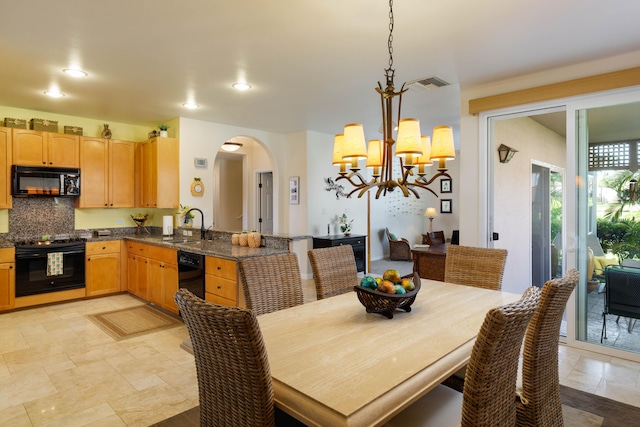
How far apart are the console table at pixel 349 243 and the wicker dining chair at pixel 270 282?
3799 millimetres

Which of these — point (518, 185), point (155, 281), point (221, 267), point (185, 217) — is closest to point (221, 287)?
point (221, 267)

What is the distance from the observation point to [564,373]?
2918 millimetres

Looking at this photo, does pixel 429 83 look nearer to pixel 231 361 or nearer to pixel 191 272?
pixel 191 272

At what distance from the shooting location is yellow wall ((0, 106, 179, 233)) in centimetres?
486

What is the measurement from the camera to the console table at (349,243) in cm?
623

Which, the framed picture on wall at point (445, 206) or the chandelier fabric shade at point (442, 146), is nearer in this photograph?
the chandelier fabric shade at point (442, 146)

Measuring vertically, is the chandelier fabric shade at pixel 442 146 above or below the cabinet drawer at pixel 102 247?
above

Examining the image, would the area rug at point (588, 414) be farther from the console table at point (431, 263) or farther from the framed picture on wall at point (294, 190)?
the framed picture on wall at point (294, 190)

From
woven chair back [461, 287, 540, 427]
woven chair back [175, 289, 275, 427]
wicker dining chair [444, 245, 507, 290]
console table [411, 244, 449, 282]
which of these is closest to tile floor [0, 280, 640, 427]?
wicker dining chair [444, 245, 507, 290]

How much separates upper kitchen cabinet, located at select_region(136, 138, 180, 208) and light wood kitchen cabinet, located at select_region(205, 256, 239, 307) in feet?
6.18

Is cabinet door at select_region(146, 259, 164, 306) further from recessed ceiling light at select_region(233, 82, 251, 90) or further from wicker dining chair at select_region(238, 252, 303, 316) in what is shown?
wicker dining chair at select_region(238, 252, 303, 316)

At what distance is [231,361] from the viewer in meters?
1.18

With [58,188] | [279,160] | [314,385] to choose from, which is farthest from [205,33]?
[279,160]

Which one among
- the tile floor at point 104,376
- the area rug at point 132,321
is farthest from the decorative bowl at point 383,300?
the area rug at point 132,321
